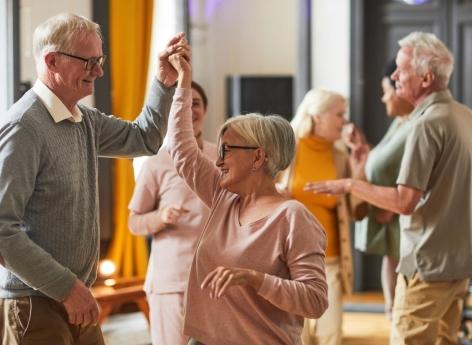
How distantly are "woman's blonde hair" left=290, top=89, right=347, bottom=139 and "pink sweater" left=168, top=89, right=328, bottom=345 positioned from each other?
222 cm

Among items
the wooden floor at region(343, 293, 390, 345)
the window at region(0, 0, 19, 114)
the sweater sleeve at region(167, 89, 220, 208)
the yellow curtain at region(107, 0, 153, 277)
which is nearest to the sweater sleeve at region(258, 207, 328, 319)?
the sweater sleeve at region(167, 89, 220, 208)

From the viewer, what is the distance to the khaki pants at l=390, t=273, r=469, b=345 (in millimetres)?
3473

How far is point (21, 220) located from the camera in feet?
7.63

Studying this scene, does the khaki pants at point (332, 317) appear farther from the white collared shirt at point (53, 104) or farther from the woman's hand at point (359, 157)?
the white collared shirt at point (53, 104)

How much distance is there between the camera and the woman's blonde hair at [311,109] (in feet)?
15.5

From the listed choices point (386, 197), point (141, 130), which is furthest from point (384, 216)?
point (141, 130)

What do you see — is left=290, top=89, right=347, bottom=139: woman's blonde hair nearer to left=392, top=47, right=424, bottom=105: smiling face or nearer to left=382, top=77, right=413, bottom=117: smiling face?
left=382, top=77, right=413, bottom=117: smiling face

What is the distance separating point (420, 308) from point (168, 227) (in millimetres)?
978

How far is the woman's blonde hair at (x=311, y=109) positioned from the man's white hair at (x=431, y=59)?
1.14 meters

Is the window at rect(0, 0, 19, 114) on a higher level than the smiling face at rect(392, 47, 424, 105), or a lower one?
higher

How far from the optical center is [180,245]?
348cm

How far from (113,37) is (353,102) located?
7.08 feet

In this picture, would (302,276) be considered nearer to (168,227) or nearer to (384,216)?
(168,227)

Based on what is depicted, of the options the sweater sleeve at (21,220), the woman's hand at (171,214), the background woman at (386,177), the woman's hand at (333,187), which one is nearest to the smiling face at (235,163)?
the sweater sleeve at (21,220)
